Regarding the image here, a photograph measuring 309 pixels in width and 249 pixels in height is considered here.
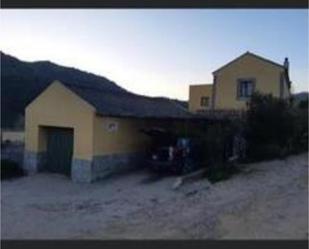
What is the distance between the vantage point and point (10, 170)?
76.0 feet

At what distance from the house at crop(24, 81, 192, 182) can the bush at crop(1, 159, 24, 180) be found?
0.40m

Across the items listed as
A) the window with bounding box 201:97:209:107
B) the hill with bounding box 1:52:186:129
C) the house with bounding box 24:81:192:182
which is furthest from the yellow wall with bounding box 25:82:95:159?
the window with bounding box 201:97:209:107

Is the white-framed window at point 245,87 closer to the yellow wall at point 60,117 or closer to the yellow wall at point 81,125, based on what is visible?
the yellow wall at point 81,125

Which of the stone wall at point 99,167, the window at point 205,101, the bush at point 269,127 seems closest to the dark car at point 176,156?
the stone wall at point 99,167

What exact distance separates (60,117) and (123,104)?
10.3 ft

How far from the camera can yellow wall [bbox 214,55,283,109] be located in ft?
98.2

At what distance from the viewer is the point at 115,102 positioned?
23.5m

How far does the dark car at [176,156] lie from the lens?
68.7ft

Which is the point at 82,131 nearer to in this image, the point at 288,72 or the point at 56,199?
the point at 56,199

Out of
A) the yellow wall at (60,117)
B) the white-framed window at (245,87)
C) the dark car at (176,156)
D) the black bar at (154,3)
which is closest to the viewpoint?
the black bar at (154,3)

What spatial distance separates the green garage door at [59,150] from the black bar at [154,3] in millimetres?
12136

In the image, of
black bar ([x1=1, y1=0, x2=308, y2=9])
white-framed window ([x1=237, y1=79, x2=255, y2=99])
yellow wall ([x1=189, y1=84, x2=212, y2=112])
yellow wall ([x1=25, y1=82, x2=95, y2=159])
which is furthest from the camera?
yellow wall ([x1=189, y1=84, x2=212, y2=112])

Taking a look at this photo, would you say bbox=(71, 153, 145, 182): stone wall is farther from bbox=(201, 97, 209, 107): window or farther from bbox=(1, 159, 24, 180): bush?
bbox=(201, 97, 209, 107): window

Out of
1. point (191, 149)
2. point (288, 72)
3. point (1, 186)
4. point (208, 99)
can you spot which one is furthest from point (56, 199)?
point (208, 99)
